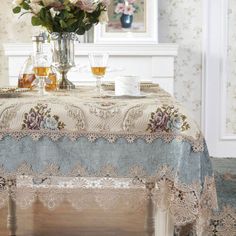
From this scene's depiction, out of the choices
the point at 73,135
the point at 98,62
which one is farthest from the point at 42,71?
the point at 73,135

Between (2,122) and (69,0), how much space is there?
75cm

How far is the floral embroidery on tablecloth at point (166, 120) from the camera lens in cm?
164

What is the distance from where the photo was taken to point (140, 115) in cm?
166

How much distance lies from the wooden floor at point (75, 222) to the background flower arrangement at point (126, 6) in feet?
5.71

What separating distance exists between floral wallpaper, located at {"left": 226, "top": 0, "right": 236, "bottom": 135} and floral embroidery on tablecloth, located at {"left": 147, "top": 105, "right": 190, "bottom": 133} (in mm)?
2820

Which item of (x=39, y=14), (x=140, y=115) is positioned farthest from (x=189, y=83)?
(x=140, y=115)

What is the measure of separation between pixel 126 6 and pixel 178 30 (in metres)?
0.50

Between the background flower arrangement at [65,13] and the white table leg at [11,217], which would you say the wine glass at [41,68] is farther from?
the white table leg at [11,217]

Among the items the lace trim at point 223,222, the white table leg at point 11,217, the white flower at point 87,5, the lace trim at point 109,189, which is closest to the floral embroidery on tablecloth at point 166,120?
the lace trim at point 109,189

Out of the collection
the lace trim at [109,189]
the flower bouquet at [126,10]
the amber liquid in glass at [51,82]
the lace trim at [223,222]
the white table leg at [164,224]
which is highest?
the flower bouquet at [126,10]

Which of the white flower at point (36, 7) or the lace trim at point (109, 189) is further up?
the white flower at point (36, 7)

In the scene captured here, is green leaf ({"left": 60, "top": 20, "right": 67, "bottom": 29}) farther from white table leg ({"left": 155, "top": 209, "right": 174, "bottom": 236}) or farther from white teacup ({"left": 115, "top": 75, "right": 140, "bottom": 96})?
white table leg ({"left": 155, "top": 209, "right": 174, "bottom": 236})

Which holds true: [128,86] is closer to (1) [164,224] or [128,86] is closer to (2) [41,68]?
(2) [41,68]

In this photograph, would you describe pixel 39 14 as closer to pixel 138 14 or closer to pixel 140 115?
pixel 140 115
